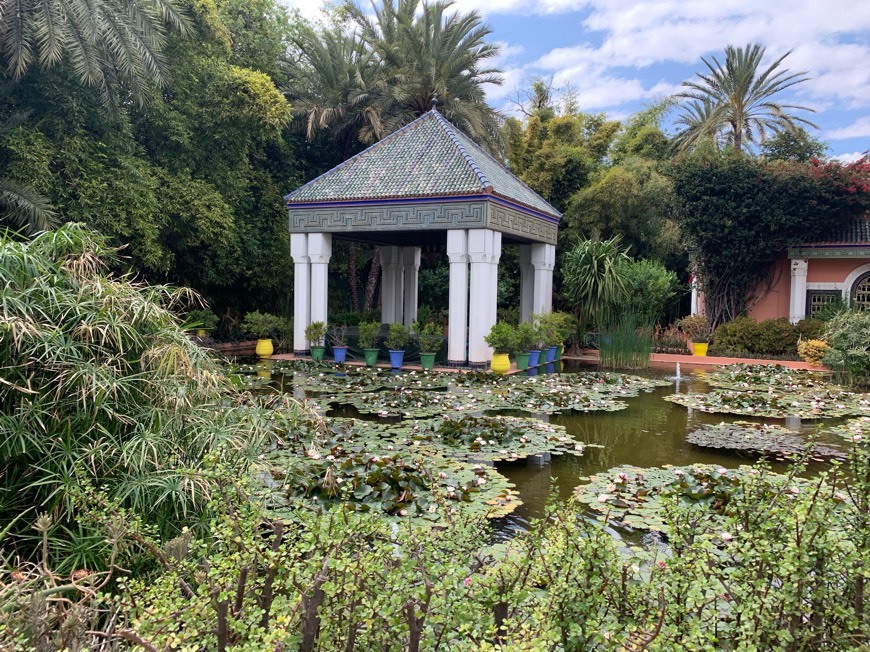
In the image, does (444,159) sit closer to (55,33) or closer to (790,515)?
(55,33)

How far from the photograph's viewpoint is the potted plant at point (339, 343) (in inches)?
551

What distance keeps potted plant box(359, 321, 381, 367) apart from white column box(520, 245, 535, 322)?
4678 mm

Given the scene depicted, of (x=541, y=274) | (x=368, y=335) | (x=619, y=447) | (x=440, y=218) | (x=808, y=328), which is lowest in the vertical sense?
(x=619, y=447)

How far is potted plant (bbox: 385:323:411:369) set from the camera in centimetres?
1334

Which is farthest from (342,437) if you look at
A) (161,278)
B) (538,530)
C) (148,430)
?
(161,278)

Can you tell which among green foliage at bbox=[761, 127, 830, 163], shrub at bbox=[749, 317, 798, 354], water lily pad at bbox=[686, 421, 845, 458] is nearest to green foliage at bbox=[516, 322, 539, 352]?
water lily pad at bbox=[686, 421, 845, 458]

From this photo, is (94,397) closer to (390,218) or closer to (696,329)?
(390,218)

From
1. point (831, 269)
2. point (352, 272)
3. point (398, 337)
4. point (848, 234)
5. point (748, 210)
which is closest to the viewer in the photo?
point (398, 337)

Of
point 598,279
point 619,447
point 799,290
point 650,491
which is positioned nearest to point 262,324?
point 598,279

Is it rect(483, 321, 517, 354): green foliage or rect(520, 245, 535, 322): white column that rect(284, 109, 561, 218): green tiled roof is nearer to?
rect(520, 245, 535, 322): white column

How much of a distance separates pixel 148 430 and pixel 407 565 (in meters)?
1.96

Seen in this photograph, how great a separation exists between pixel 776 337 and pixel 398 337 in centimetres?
1057

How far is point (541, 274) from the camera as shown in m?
16.4

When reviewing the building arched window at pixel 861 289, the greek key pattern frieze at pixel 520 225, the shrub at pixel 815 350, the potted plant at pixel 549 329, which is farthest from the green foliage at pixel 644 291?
the building arched window at pixel 861 289
